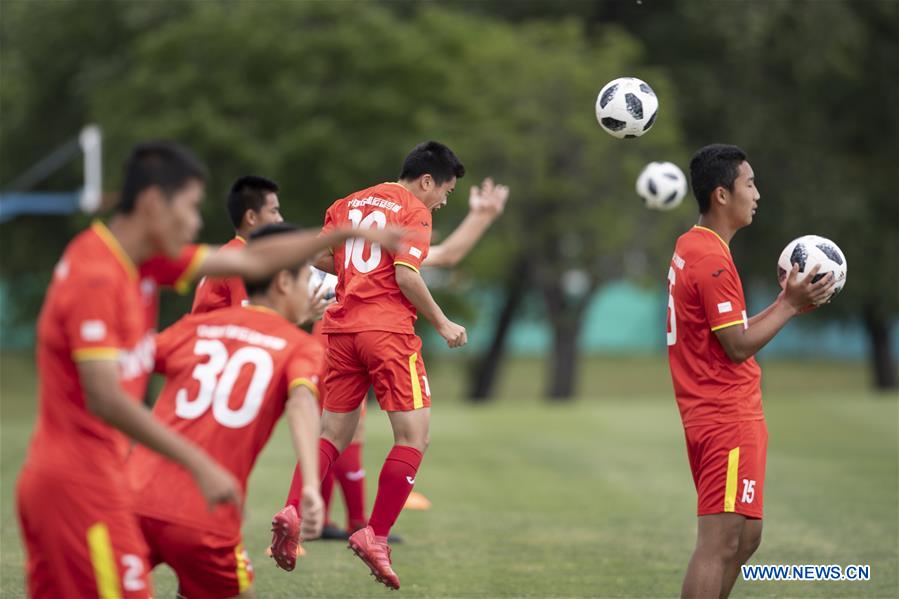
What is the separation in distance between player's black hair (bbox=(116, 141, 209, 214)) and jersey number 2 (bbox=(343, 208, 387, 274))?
11.8 ft

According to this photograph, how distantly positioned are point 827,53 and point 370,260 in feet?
92.0

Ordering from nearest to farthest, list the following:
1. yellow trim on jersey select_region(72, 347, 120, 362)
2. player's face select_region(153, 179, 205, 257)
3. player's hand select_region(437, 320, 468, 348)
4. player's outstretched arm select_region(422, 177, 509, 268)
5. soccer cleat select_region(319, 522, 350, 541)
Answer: yellow trim on jersey select_region(72, 347, 120, 362)
player's face select_region(153, 179, 205, 257)
player's hand select_region(437, 320, 468, 348)
player's outstretched arm select_region(422, 177, 509, 268)
soccer cleat select_region(319, 522, 350, 541)

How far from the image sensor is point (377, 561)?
26.1ft

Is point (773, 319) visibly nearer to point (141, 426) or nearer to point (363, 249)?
point (363, 249)

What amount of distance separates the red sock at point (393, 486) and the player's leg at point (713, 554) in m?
2.19

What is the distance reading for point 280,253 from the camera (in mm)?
5023

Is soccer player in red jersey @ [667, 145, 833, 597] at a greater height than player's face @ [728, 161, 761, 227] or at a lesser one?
lesser

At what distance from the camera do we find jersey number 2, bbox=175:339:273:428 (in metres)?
5.25

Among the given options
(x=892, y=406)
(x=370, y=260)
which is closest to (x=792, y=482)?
(x=370, y=260)

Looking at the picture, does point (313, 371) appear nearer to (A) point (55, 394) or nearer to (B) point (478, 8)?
(A) point (55, 394)

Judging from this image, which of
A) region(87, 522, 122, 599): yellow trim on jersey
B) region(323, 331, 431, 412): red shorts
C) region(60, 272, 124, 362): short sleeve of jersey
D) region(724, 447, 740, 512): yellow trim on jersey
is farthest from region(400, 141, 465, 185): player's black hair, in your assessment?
region(87, 522, 122, 599): yellow trim on jersey

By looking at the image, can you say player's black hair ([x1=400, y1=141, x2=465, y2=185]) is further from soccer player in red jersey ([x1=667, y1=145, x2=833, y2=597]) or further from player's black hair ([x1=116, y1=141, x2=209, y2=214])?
player's black hair ([x1=116, y1=141, x2=209, y2=214])

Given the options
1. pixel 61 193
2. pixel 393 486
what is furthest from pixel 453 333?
pixel 61 193

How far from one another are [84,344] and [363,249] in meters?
3.97
